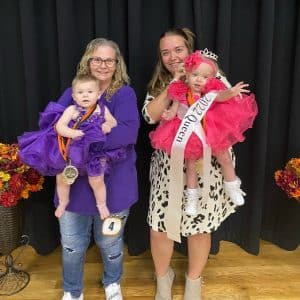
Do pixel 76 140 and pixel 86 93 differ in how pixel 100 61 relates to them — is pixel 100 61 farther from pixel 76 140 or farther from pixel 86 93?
pixel 76 140

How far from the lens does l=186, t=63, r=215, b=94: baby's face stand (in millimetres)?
1806

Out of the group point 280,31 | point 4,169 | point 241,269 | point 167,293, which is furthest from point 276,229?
point 4,169

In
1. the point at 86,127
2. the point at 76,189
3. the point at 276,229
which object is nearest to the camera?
the point at 86,127

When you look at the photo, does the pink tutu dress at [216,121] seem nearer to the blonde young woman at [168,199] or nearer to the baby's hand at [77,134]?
the blonde young woman at [168,199]

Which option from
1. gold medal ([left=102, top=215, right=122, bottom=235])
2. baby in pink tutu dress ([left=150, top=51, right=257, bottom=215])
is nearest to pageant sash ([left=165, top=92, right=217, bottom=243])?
baby in pink tutu dress ([left=150, top=51, right=257, bottom=215])

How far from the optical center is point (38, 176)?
233 cm

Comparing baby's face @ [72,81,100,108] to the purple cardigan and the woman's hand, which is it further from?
the woman's hand

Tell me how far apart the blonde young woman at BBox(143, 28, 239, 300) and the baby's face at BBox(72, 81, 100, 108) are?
31cm

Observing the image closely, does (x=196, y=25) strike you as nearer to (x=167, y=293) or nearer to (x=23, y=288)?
(x=167, y=293)

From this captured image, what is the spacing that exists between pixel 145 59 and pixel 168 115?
2.12ft

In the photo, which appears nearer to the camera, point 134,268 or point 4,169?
point 4,169

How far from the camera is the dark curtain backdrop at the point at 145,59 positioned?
2.35 m

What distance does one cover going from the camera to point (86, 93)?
1.77 m

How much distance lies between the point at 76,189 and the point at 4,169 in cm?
49
